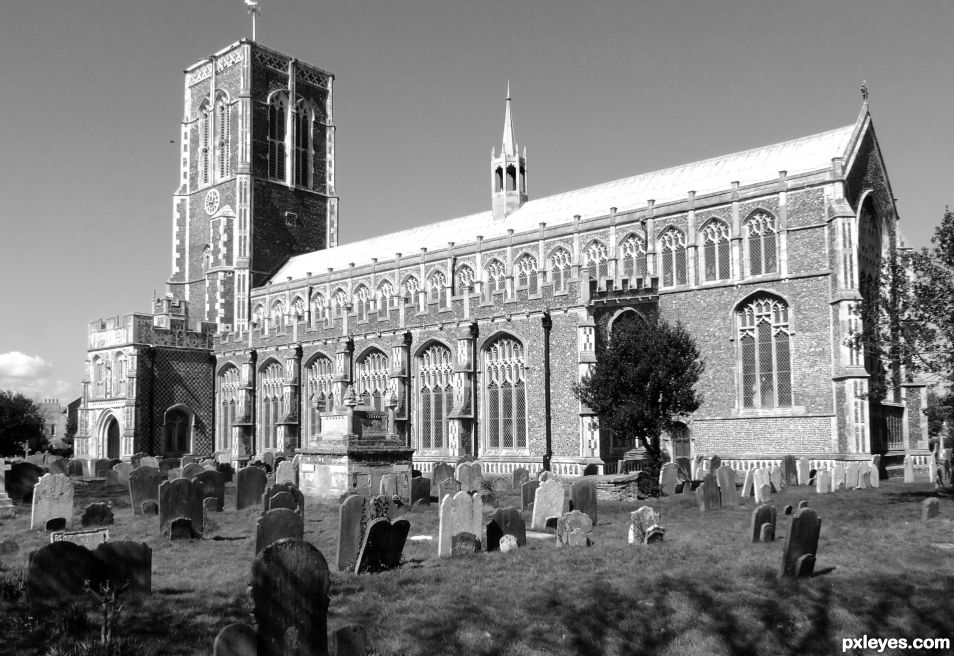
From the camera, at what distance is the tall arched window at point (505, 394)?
91.2 feet

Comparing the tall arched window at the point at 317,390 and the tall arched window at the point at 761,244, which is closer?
the tall arched window at the point at 761,244

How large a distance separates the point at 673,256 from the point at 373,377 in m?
12.3

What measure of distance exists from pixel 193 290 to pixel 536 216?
21.9 m

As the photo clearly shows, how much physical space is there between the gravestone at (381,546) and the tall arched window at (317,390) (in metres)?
24.8

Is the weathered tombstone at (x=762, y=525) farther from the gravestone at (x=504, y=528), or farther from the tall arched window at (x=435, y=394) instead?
the tall arched window at (x=435, y=394)

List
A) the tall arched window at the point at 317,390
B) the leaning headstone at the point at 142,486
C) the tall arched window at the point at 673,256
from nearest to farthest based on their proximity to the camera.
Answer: the leaning headstone at the point at 142,486 → the tall arched window at the point at 673,256 → the tall arched window at the point at 317,390

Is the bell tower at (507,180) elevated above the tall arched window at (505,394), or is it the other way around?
the bell tower at (507,180)

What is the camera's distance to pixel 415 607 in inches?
337

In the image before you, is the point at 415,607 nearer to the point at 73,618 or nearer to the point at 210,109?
the point at 73,618

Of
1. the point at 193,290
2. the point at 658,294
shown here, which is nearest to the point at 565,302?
the point at 658,294

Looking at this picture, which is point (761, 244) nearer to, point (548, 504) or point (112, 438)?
point (548, 504)

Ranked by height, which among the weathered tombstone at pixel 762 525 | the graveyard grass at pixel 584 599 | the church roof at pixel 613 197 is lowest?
the graveyard grass at pixel 584 599

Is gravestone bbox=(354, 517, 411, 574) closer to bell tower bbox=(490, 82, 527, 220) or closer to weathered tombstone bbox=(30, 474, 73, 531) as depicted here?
weathered tombstone bbox=(30, 474, 73, 531)

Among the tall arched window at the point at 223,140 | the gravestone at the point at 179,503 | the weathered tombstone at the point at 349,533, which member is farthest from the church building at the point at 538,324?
the weathered tombstone at the point at 349,533
